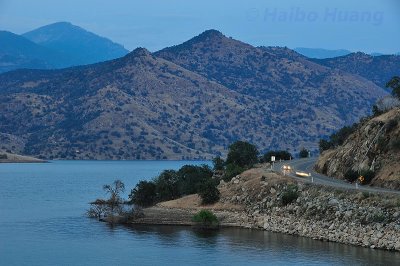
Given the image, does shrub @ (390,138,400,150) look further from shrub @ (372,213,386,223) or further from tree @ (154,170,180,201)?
tree @ (154,170,180,201)

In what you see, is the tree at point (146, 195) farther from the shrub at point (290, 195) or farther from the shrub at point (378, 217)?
the shrub at point (378, 217)

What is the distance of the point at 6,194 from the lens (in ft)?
387

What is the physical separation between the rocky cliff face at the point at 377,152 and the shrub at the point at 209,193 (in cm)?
1221

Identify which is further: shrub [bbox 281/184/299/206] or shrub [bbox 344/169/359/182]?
shrub [bbox 344/169/359/182]

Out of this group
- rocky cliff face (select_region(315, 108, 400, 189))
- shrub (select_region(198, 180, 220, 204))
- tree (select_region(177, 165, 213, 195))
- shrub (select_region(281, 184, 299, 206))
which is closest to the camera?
rocky cliff face (select_region(315, 108, 400, 189))

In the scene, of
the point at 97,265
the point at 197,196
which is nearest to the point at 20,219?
the point at 197,196

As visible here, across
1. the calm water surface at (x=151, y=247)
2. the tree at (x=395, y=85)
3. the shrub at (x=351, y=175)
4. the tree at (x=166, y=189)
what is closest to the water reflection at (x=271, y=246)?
the calm water surface at (x=151, y=247)

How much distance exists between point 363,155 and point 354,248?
18514 millimetres

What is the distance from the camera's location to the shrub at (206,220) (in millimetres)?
68375

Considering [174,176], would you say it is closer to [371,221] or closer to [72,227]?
[72,227]

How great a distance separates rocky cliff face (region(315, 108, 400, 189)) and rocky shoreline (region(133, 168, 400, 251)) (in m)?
5.78

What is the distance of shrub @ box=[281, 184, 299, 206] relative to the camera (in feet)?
221

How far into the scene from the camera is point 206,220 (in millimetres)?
68438

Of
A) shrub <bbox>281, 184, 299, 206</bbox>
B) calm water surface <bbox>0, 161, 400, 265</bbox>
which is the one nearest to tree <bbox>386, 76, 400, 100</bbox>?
shrub <bbox>281, 184, 299, 206</bbox>
